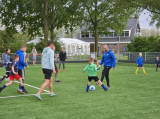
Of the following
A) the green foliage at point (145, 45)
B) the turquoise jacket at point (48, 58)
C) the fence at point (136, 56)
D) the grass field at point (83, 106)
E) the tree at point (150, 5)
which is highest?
the tree at point (150, 5)

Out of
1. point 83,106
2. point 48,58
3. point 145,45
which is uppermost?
point 145,45

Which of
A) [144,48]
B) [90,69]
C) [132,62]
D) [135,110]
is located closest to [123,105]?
[135,110]

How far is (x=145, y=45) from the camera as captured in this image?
34.3 meters

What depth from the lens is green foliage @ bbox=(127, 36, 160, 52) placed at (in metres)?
32.1

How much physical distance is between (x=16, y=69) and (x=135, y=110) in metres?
4.93

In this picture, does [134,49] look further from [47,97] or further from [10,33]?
[47,97]

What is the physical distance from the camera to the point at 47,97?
8875 millimetres

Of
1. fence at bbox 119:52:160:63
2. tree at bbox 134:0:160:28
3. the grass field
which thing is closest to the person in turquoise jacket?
the grass field

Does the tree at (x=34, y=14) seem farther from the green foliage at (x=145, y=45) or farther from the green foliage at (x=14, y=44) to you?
the green foliage at (x=145, y=45)

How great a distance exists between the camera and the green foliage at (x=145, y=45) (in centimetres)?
3205

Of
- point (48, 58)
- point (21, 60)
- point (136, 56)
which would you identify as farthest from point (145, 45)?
point (48, 58)

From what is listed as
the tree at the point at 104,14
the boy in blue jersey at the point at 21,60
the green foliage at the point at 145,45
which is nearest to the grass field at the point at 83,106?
the boy in blue jersey at the point at 21,60

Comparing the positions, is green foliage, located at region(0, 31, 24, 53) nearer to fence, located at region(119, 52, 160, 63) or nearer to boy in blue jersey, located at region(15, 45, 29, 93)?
fence, located at region(119, 52, 160, 63)

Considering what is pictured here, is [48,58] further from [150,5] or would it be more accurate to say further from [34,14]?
[34,14]
